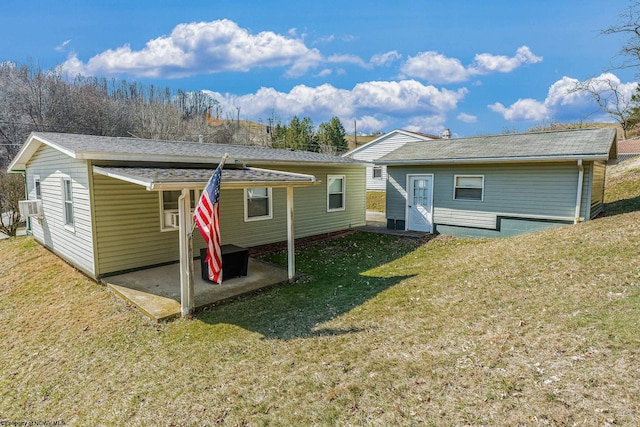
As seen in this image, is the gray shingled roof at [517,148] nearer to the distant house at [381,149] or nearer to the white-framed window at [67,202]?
the white-framed window at [67,202]

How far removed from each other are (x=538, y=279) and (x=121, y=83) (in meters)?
56.1

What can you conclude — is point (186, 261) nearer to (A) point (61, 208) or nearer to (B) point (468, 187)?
(A) point (61, 208)

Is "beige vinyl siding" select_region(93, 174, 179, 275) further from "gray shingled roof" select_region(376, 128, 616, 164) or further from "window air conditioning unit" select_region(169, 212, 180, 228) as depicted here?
"gray shingled roof" select_region(376, 128, 616, 164)

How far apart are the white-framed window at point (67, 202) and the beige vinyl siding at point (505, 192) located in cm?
1007

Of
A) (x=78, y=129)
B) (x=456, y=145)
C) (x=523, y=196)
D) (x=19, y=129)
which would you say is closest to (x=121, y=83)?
(x=78, y=129)

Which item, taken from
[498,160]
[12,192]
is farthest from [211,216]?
[12,192]

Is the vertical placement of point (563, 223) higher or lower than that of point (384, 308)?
higher

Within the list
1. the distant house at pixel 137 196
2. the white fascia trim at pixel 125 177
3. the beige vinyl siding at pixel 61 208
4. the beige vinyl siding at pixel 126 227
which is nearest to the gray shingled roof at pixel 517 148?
the distant house at pixel 137 196

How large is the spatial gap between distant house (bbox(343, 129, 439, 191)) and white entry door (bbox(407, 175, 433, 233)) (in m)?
11.4

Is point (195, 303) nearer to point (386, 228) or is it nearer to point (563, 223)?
point (386, 228)

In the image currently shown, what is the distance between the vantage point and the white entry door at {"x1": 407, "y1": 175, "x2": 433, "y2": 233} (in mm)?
12562

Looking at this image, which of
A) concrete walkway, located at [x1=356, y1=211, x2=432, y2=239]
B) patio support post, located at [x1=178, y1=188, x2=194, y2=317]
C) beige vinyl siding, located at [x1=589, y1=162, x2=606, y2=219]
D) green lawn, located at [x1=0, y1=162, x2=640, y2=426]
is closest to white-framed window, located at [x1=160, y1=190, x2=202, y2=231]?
green lawn, located at [x1=0, y1=162, x2=640, y2=426]

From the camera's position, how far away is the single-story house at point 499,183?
997 centimetres

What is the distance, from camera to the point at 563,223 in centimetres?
1012
